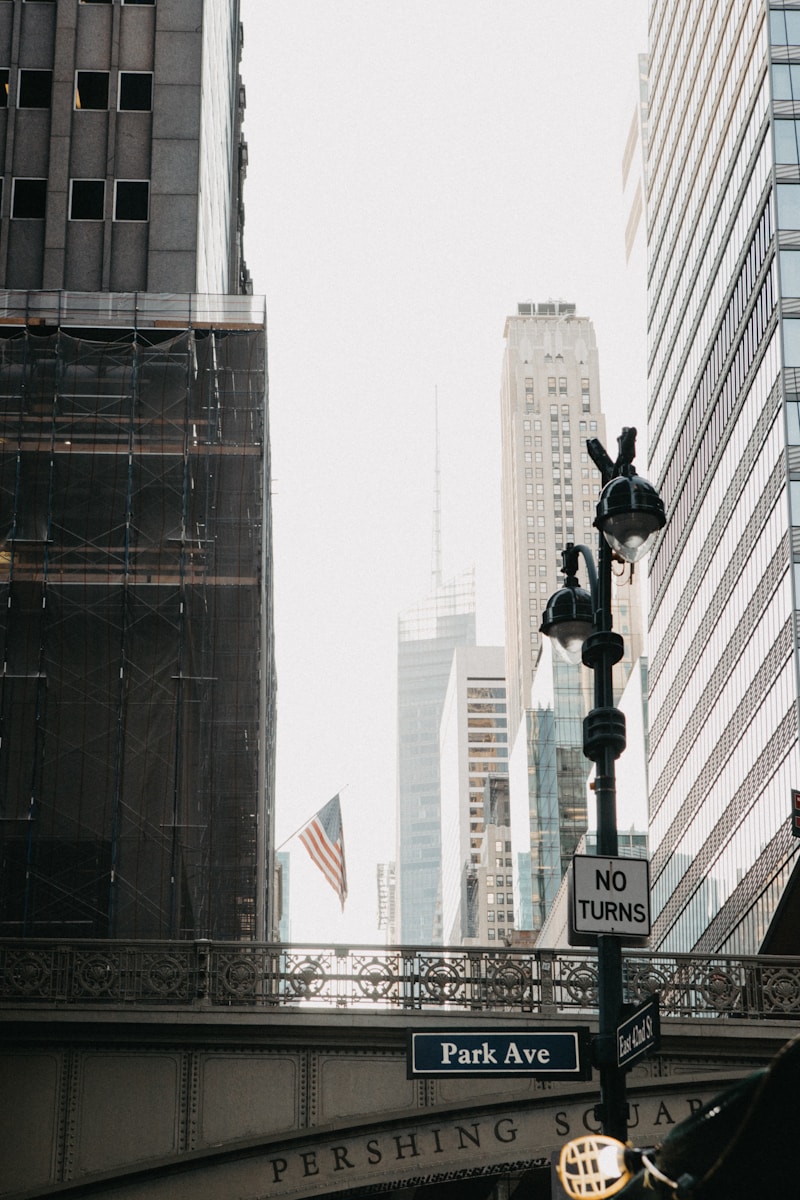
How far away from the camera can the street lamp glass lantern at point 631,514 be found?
1330 cm

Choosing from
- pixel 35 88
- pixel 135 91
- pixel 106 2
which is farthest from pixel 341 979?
pixel 106 2

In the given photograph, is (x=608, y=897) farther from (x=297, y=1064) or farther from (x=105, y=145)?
(x=105, y=145)

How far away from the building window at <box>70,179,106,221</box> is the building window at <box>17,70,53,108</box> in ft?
9.47

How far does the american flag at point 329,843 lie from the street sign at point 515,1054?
34.9 metres

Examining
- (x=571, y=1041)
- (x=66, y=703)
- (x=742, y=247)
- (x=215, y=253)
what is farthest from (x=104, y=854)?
(x=742, y=247)

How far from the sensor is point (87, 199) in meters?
46.1

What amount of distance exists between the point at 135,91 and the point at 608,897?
3964 cm

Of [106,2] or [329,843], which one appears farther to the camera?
[329,843]

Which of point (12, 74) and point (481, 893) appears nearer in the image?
point (12, 74)

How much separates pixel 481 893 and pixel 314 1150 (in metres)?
177

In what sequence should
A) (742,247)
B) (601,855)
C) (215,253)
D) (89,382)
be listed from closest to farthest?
(601,855) → (89,382) → (215,253) → (742,247)

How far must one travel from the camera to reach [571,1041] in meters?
13.8

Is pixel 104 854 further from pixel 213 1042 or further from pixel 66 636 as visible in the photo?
pixel 213 1042

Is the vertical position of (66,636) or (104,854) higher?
(66,636)
